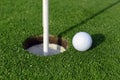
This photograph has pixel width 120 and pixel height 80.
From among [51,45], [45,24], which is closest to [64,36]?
[51,45]

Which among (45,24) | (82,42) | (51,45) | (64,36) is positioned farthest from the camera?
(51,45)

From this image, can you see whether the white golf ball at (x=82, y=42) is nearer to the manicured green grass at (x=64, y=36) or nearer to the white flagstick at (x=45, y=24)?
the manicured green grass at (x=64, y=36)

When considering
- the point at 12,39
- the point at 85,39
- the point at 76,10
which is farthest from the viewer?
the point at 76,10

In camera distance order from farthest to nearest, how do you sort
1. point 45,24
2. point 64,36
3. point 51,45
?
1. point 51,45
2. point 64,36
3. point 45,24

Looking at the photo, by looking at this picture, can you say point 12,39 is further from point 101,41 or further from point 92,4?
point 92,4

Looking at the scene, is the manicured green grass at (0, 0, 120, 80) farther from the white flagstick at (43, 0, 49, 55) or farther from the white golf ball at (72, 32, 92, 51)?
the white flagstick at (43, 0, 49, 55)

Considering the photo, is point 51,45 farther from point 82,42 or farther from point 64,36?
point 82,42

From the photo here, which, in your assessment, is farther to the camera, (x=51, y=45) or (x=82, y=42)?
(x=51, y=45)

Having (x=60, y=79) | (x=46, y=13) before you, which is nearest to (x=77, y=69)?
(x=60, y=79)

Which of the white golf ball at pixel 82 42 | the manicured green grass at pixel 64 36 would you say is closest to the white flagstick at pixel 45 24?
the manicured green grass at pixel 64 36
